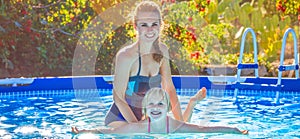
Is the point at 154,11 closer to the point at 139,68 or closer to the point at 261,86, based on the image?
the point at 139,68

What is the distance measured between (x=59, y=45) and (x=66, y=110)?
3.43 meters

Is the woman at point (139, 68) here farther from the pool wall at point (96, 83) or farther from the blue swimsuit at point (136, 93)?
the pool wall at point (96, 83)

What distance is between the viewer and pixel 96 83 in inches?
344

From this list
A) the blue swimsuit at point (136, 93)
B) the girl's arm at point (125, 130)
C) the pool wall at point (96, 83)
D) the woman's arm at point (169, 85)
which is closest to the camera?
the girl's arm at point (125, 130)

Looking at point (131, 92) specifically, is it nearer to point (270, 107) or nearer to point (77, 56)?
point (270, 107)

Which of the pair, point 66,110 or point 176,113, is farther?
point 66,110

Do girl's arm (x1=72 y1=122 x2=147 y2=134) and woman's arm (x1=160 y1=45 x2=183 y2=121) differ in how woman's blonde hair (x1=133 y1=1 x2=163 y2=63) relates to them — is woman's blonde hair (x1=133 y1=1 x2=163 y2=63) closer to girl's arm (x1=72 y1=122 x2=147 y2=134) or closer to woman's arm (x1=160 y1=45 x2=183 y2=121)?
woman's arm (x1=160 y1=45 x2=183 y2=121)

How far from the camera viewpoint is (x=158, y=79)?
502 centimetres

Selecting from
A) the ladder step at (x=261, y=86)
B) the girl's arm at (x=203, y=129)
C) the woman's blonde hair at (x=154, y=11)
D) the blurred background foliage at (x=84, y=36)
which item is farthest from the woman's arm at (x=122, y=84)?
the blurred background foliage at (x=84, y=36)

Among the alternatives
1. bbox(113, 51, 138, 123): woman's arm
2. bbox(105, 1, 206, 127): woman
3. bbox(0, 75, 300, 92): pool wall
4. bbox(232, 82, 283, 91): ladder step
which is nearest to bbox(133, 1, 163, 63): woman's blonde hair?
bbox(105, 1, 206, 127): woman

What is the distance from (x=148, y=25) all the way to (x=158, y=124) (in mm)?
783

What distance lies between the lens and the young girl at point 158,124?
181 inches

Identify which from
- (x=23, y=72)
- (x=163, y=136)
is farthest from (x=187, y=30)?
(x=163, y=136)

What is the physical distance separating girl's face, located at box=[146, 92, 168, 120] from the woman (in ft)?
0.67
